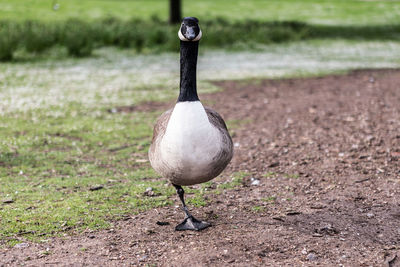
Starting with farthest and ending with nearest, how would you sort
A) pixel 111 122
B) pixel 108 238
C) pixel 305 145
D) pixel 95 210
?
pixel 111 122
pixel 305 145
pixel 95 210
pixel 108 238

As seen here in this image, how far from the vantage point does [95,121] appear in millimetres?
10156

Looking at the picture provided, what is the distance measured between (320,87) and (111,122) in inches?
244

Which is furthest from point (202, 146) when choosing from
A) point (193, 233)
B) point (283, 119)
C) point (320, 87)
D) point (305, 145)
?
point (320, 87)

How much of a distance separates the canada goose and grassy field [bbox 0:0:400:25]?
26.5 meters

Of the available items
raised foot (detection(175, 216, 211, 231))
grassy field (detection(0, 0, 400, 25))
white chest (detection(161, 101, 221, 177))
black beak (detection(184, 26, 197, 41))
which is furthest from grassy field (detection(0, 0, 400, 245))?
grassy field (detection(0, 0, 400, 25))

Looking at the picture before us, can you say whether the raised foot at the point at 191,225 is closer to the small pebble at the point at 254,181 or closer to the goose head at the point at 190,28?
the small pebble at the point at 254,181

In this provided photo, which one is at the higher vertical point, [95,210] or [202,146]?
[202,146]

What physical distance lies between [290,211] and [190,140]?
6.60ft

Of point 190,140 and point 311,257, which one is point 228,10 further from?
point 311,257

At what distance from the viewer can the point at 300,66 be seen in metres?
17.1

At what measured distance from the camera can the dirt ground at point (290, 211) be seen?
4.68 meters

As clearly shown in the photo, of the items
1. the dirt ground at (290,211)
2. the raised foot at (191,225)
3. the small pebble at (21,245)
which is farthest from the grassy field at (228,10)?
the raised foot at (191,225)

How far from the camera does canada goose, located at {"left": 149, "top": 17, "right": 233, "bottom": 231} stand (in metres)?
4.50

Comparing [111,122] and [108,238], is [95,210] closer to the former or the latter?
[108,238]
